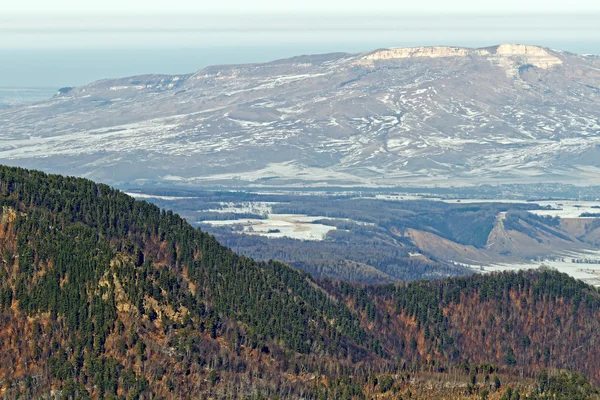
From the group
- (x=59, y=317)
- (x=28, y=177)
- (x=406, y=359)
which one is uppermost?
(x=28, y=177)

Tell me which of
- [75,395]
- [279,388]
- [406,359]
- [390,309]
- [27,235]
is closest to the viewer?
[75,395]

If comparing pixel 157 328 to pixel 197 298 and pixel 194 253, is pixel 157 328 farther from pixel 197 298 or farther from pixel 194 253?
pixel 194 253

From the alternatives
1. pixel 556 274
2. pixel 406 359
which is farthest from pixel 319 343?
pixel 556 274

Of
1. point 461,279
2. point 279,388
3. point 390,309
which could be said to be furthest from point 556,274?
point 279,388

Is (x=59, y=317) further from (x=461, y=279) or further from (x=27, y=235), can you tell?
(x=461, y=279)

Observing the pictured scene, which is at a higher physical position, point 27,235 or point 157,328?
point 27,235

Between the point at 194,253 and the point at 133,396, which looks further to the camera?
the point at 194,253

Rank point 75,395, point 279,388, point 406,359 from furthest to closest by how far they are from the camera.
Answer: point 406,359
point 279,388
point 75,395
